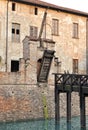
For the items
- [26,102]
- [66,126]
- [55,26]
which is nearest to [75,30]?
[55,26]

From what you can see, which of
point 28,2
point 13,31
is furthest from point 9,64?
point 28,2

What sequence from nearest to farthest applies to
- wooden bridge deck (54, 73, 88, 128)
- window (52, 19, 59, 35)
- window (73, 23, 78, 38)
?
wooden bridge deck (54, 73, 88, 128)
window (52, 19, 59, 35)
window (73, 23, 78, 38)

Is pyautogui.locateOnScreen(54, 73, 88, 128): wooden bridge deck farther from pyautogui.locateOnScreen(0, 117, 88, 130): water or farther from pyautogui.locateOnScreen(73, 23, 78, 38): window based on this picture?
pyautogui.locateOnScreen(73, 23, 78, 38): window

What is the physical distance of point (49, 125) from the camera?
88.4 ft

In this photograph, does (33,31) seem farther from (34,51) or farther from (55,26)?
(34,51)

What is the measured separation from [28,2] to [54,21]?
365cm

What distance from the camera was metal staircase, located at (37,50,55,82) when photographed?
101 ft

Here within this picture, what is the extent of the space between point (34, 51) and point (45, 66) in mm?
1618

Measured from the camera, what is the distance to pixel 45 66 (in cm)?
3100

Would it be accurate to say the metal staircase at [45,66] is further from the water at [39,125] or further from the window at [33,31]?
the window at [33,31]

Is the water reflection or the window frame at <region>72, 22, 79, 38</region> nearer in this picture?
the water reflection

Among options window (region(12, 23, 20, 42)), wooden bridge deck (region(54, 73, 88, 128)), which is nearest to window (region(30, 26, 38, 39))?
window (region(12, 23, 20, 42))

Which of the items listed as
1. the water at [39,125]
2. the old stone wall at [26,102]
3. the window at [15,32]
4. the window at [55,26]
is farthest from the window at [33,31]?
the water at [39,125]

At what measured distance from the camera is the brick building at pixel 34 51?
94.3ft
